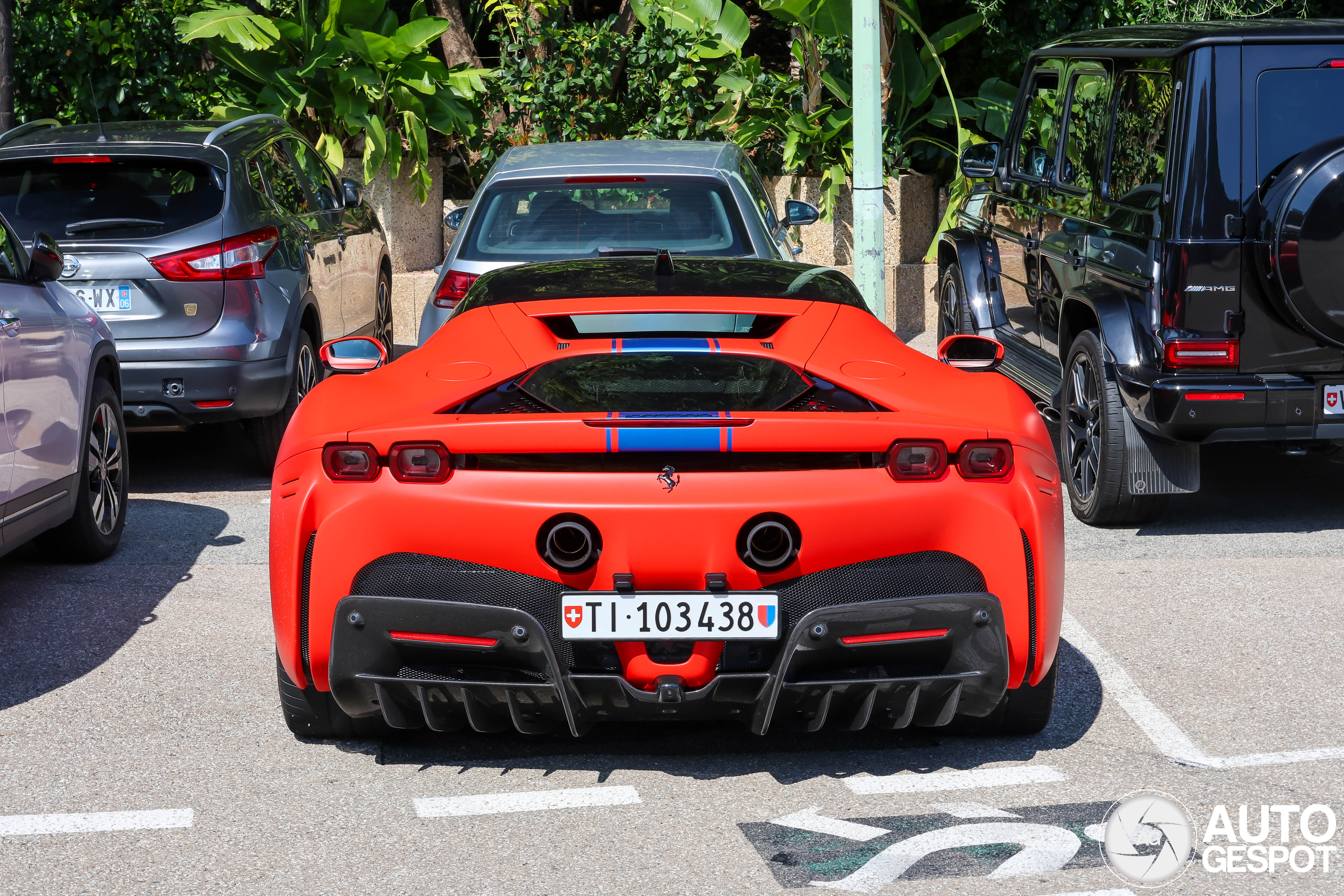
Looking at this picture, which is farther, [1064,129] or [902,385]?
[1064,129]

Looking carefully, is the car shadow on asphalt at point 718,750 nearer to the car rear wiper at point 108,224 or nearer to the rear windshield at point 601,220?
the rear windshield at point 601,220

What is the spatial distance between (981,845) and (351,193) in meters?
7.68

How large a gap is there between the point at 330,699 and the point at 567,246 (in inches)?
137

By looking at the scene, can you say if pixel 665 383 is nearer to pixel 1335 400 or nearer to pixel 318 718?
pixel 318 718

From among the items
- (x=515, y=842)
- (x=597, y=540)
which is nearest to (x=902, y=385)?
(x=597, y=540)

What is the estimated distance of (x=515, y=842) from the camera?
3668 millimetres

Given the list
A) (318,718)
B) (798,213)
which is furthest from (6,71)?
(318,718)

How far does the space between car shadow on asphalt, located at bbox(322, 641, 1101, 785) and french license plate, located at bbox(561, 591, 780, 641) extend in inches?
23.2

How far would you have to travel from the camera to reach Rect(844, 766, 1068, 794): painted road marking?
13.1 feet

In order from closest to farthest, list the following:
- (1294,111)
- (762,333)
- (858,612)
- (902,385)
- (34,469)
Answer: (858,612) < (902,385) < (762,333) < (34,469) < (1294,111)

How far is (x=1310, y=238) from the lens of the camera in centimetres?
592

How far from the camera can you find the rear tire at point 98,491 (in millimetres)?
6355

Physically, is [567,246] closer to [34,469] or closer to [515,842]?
[34,469]

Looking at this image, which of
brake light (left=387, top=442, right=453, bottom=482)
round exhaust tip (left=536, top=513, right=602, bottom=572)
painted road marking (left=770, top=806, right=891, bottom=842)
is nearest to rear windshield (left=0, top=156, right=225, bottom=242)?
brake light (left=387, top=442, right=453, bottom=482)
